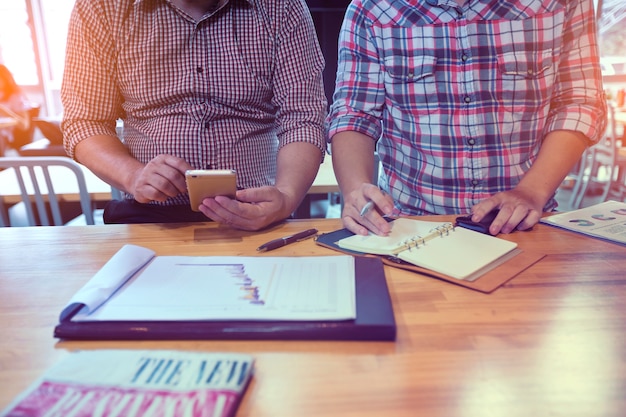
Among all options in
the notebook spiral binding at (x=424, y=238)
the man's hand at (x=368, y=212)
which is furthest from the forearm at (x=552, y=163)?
the man's hand at (x=368, y=212)

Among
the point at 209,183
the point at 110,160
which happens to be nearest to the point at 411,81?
the point at 209,183

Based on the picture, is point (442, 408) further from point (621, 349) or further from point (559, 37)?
point (559, 37)

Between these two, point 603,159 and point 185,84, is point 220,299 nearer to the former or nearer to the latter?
point 185,84

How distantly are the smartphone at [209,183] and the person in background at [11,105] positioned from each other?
6.30 m

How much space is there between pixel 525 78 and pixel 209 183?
0.83m

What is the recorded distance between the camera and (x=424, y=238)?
840 millimetres

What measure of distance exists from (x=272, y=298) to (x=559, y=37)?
1.02 m

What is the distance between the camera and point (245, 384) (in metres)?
0.46

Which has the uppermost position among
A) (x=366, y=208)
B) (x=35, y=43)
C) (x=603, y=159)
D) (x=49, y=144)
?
(x=35, y=43)

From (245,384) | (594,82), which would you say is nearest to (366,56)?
(594,82)

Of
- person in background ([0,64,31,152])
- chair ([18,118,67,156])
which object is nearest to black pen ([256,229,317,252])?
chair ([18,118,67,156])

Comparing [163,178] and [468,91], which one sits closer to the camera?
[163,178]

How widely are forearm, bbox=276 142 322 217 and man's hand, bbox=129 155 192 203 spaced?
0.25 metres

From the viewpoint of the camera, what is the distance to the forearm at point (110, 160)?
1078mm
